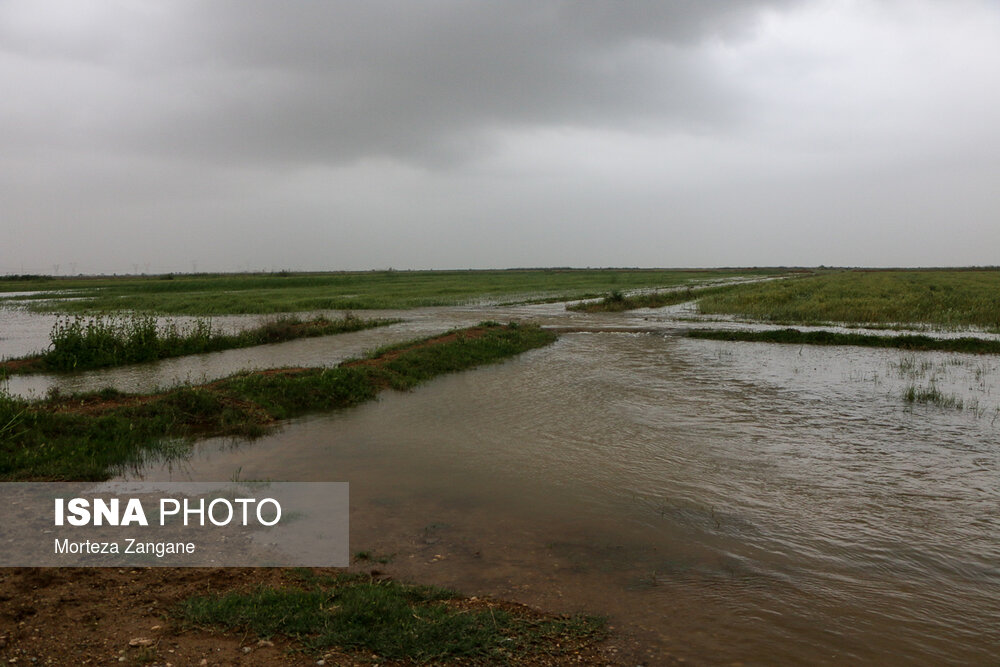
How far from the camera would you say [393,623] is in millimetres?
3738

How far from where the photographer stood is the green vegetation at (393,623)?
11.5 ft

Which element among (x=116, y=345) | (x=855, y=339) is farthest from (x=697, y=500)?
(x=855, y=339)

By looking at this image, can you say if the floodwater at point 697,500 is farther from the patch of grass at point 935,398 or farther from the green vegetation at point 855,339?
the green vegetation at point 855,339

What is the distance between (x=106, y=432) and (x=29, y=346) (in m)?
14.3

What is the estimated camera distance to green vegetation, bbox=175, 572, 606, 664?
351cm

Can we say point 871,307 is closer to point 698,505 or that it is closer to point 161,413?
point 698,505

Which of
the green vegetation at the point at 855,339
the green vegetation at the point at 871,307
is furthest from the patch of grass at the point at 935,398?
the green vegetation at the point at 871,307

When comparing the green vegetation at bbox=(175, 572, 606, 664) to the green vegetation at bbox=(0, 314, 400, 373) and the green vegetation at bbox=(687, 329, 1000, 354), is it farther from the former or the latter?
the green vegetation at bbox=(687, 329, 1000, 354)

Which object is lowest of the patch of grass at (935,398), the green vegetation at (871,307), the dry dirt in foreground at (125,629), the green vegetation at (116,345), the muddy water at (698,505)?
the muddy water at (698,505)

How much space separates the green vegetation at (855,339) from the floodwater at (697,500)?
4.94 meters

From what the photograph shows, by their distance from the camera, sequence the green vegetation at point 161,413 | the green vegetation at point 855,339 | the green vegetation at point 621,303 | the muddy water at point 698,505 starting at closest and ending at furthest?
the muddy water at point 698,505, the green vegetation at point 161,413, the green vegetation at point 855,339, the green vegetation at point 621,303

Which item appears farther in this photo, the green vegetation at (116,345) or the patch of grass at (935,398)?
the green vegetation at (116,345)

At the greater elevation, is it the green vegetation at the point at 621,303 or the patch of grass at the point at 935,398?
the green vegetation at the point at 621,303

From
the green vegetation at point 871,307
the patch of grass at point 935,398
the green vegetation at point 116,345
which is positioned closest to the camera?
the patch of grass at point 935,398
